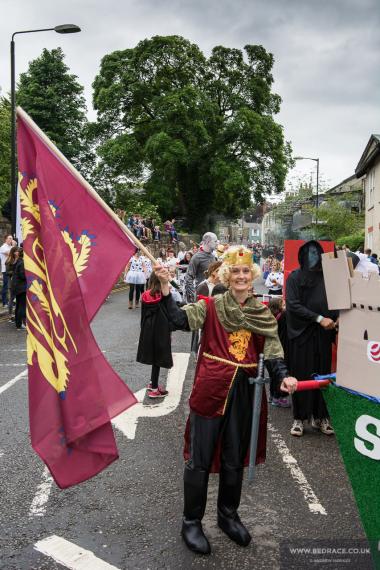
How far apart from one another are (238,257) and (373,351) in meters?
1.17

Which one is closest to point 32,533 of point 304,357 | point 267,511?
point 267,511

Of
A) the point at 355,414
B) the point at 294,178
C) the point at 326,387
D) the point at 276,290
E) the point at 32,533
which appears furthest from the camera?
the point at 294,178

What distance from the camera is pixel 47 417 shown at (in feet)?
10.3

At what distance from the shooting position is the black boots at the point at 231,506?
3.70 meters

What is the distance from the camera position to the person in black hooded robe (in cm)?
576

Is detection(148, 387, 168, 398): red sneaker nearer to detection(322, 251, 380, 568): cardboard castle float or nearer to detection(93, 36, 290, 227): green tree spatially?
detection(322, 251, 380, 568): cardboard castle float

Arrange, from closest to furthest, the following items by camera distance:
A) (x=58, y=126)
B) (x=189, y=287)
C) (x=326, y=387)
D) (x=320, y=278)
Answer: (x=326, y=387) < (x=320, y=278) < (x=189, y=287) < (x=58, y=126)

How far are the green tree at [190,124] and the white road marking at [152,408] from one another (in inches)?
1144

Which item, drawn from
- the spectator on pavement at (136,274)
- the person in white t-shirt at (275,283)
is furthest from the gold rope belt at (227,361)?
the spectator on pavement at (136,274)

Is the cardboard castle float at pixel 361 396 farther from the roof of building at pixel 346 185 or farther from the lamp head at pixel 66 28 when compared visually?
the roof of building at pixel 346 185

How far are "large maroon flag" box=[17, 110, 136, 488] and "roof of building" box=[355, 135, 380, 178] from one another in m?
25.2

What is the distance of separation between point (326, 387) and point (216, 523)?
5.21 feet

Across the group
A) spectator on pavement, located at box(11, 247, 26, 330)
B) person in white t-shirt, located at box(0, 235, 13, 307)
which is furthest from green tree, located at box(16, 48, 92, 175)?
spectator on pavement, located at box(11, 247, 26, 330)

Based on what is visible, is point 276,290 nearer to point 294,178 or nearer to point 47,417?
point 47,417
